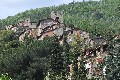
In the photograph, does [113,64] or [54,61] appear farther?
[54,61]

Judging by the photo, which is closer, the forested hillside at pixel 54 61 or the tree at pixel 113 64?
the tree at pixel 113 64

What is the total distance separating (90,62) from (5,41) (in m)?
49.3

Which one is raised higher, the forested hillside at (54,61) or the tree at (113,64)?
the tree at (113,64)

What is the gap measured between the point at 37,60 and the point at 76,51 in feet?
57.9

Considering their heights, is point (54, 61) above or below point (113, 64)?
below

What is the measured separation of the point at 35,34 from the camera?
108312 millimetres

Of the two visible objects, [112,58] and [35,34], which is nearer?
[112,58]

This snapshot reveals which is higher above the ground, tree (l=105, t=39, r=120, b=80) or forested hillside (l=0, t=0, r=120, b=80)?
tree (l=105, t=39, r=120, b=80)

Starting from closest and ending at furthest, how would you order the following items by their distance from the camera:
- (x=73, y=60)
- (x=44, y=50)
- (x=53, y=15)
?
(x=73, y=60) → (x=44, y=50) → (x=53, y=15)

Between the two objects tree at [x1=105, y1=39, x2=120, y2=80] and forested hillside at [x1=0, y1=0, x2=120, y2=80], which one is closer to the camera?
tree at [x1=105, y1=39, x2=120, y2=80]

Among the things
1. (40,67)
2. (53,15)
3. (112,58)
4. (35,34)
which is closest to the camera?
(112,58)

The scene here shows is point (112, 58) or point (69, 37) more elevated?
point (112, 58)

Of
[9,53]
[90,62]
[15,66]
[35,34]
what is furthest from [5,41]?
[90,62]

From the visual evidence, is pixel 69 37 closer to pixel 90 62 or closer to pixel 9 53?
pixel 9 53
